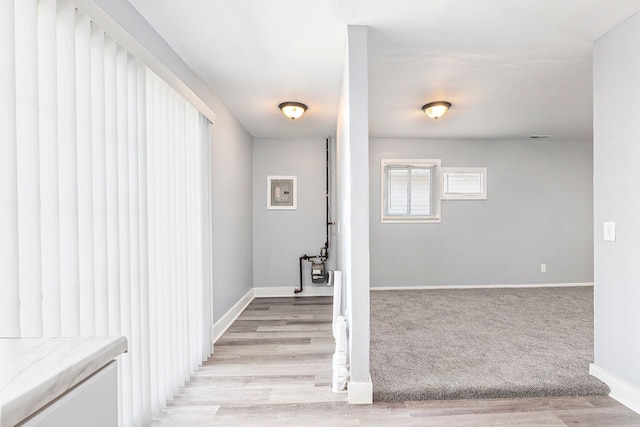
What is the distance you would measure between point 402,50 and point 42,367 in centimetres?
277

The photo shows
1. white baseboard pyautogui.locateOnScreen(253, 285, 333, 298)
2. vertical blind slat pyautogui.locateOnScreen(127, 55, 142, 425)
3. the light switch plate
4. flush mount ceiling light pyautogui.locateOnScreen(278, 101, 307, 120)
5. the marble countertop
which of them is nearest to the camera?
the marble countertop

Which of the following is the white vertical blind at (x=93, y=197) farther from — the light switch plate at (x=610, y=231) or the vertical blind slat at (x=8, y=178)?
the light switch plate at (x=610, y=231)

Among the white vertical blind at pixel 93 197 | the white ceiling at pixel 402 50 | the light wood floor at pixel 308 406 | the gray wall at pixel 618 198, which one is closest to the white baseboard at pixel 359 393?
the light wood floor at pixel 308 406

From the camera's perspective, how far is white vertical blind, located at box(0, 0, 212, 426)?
119cm

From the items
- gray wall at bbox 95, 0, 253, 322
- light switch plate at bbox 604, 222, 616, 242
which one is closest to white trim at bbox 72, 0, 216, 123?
gray wall at bbox 95, 0, 253, 322

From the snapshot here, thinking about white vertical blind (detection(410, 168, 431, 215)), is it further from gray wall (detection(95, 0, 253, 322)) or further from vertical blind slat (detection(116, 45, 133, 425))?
vertical blind slat (detection(116, 45, 133, 425))

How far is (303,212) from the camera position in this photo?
5422 mm

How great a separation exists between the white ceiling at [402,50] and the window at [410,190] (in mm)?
1455

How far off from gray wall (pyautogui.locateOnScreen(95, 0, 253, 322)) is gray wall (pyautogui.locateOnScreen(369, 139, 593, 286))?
210cm

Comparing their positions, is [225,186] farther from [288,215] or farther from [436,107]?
[436,107]

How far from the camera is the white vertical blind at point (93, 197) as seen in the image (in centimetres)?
119

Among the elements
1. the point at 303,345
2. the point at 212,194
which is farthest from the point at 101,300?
the point at 303,345

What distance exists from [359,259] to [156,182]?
140 centimetres

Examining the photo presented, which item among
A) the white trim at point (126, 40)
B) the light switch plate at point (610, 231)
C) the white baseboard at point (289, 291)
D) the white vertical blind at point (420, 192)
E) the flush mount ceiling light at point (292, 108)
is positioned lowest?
the white baseboard at point (289, 291)
